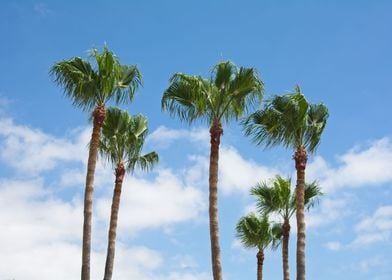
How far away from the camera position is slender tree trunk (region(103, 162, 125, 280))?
3105 centimetres

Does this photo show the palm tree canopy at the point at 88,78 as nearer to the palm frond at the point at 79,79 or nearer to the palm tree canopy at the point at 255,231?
the palm frond at the point at 79,79

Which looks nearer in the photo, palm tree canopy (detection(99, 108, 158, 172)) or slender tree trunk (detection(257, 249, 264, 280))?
palm tree canopy (detection(99, 108, 158, 172))

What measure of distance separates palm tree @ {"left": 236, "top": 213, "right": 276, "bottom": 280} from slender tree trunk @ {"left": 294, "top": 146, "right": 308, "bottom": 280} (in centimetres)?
1377

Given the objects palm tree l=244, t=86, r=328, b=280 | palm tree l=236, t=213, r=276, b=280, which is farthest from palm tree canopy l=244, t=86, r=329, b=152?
palm tree l=236, t=213, r=276, b=280

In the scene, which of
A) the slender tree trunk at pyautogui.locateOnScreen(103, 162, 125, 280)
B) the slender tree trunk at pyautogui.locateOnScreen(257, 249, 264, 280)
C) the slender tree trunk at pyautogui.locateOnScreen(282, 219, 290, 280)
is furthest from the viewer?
the slender tree trunk at pyautogui.locateOnScreen(257, 249, 264, 280)

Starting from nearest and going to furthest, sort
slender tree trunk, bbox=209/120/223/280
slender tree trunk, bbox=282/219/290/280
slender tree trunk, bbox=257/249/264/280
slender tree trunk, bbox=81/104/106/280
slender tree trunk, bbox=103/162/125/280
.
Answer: slender tree trunk, bbox=209/120/223/280 < slender tree trunk, bbox=81/104/106/280 < slender tree trunk, bbox=103/162/125/280 < slender tree trunk, bbox=282/219/290/280 < slender tree trunk, bbox=257/249/264/280

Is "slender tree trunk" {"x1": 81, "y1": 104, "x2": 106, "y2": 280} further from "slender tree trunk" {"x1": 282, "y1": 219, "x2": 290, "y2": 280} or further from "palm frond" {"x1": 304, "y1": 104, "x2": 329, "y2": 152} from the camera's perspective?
"slender tree trunk" {"x1": 282, "y1": 219, "x2": 290, "y2": 280}

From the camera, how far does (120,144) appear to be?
110 feet

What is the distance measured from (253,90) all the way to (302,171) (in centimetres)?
403

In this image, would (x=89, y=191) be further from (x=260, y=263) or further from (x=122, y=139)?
(x=260, y=263)

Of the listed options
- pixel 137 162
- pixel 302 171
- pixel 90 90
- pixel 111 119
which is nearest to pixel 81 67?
pixel 90 90

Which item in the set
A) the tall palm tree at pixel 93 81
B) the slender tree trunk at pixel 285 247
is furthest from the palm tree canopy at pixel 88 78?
the slender tree trunk at pixel 285 247

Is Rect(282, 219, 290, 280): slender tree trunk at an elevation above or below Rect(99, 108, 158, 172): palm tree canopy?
below

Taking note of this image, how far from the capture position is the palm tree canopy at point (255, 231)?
138 ft
